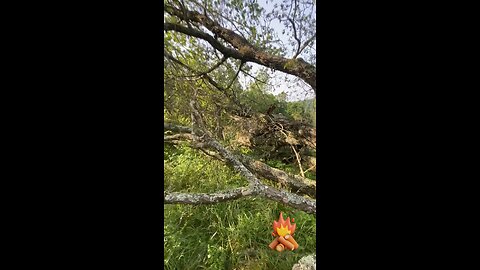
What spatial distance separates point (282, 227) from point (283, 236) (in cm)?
3

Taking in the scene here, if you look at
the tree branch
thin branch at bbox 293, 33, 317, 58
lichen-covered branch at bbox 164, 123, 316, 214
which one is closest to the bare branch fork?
lichen-covered branch at bbox 164, 123, 316, 214

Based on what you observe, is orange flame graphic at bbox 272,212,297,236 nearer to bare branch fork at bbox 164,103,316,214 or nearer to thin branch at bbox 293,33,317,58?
bare branch fork at bbox 164,103,316,214

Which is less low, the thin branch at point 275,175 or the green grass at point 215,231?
the thin branch at point 275,175

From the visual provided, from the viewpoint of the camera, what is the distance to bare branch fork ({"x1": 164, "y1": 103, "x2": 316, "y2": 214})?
1354 mm

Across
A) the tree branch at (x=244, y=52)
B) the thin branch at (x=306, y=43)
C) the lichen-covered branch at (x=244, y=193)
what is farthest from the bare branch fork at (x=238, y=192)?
the thin branch at (x=306, y=43)

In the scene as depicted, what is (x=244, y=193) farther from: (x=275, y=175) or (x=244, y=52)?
(x=244, y=52)

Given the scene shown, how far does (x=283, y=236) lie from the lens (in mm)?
1332

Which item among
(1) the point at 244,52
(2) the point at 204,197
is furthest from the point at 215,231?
(1) the point at 244,52

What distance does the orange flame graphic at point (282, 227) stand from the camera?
133 centimetres

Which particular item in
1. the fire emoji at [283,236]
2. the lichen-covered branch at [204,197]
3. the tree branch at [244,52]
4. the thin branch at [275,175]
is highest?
the tree branch at [244,52]

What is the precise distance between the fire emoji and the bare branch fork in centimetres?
8

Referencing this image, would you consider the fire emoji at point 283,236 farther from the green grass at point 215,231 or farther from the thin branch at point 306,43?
the thin branch at point 306,43
